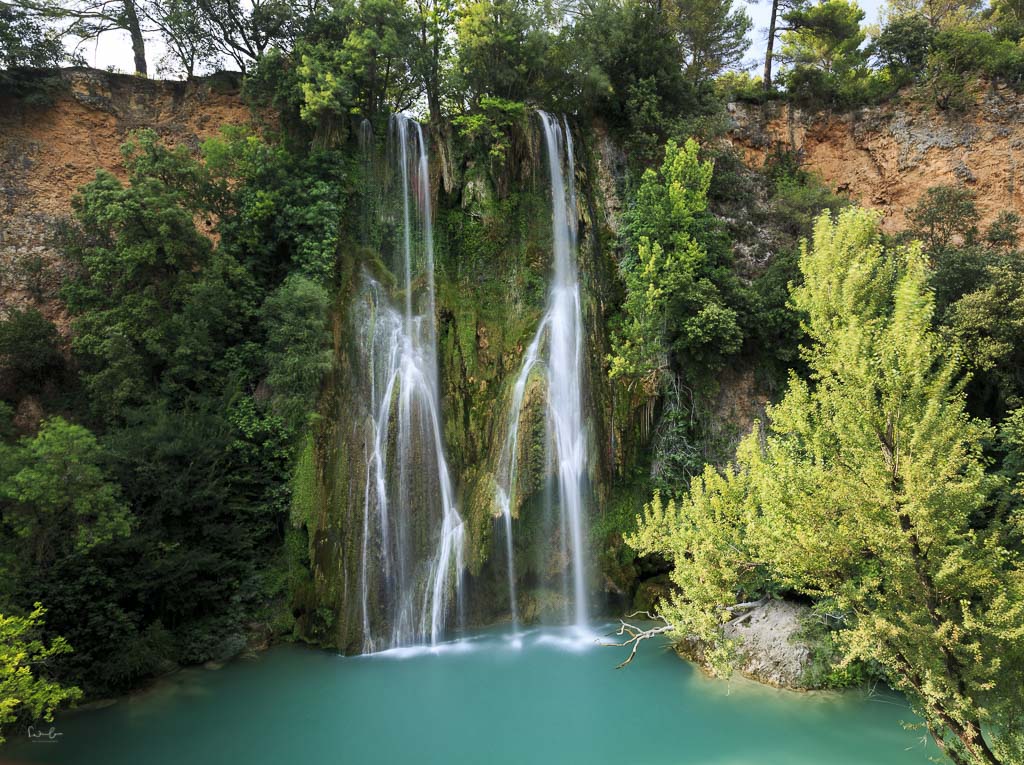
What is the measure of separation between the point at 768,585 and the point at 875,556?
198 inches

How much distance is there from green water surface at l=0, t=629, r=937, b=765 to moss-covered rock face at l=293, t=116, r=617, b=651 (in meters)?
1.66

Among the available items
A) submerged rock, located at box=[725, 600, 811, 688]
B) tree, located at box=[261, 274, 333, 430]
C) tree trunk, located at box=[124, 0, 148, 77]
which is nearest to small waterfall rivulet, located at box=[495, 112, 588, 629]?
submerged rock, located at box=[725, 600, 811, 688]

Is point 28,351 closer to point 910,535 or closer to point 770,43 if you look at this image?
point 910,535

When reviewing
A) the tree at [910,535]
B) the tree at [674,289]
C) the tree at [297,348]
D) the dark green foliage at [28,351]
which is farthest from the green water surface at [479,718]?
the dark green foliage at [28,351]

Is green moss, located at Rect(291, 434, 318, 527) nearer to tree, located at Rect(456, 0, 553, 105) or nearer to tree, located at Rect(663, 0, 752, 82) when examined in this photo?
tree, located at Rect(456, 0, 553, 105)

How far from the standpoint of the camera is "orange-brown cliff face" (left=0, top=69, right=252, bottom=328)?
15445 millimetres

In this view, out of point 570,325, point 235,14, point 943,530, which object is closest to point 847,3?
point 570,325

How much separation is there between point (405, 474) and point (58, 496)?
6.57 m

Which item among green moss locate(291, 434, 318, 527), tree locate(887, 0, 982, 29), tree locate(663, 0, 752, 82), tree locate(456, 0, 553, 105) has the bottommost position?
green moss locate(291, 434, 318, 527)

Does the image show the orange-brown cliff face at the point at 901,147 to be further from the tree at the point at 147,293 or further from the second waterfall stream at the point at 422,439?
the tree at the point at 147,293

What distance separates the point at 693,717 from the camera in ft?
33.0

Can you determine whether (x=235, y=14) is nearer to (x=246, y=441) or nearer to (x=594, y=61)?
(x=594, y=61)

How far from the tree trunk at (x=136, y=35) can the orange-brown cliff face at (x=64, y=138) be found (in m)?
1.38

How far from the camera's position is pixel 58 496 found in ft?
32.3
